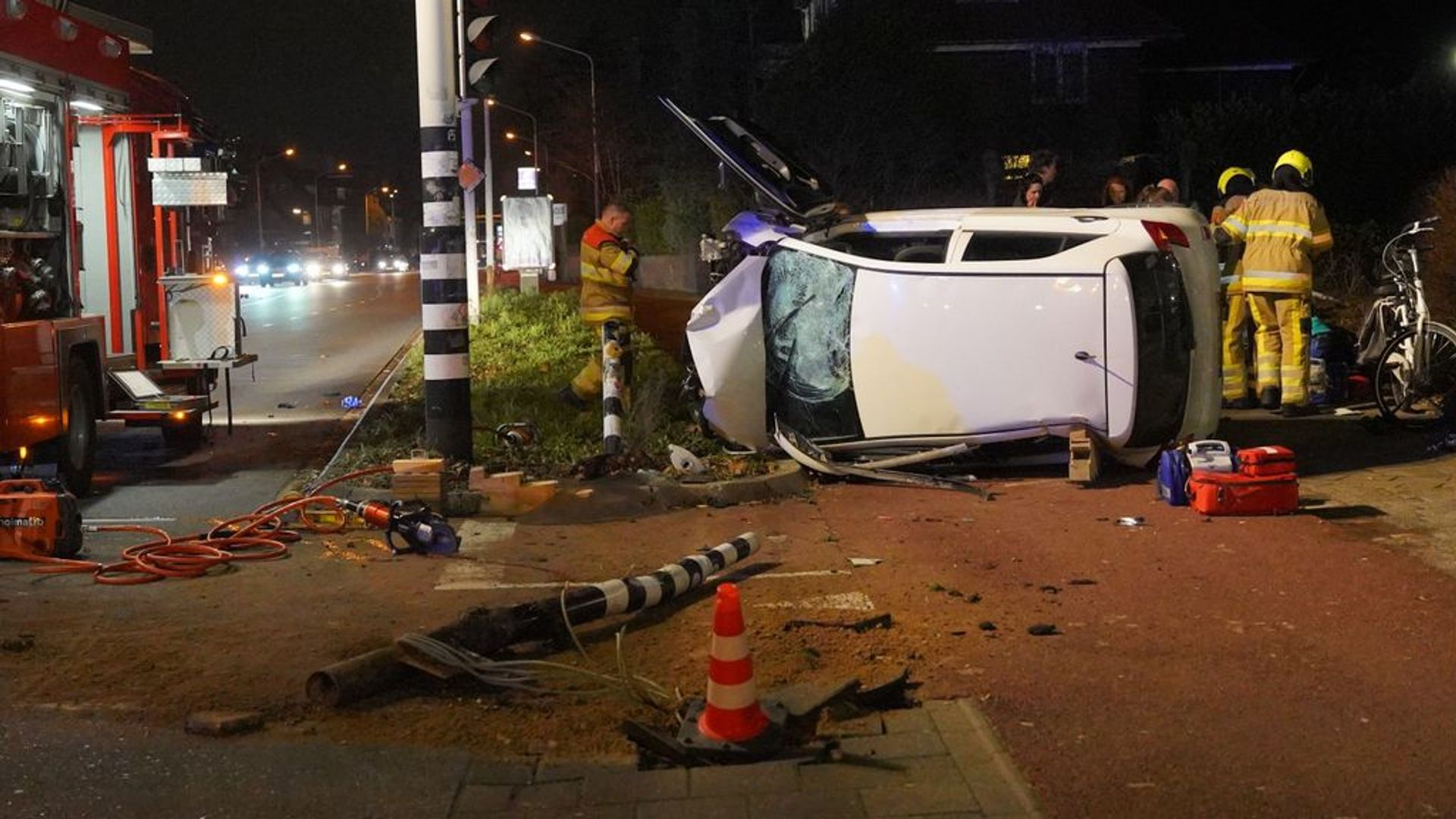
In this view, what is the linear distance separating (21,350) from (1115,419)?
6.50m

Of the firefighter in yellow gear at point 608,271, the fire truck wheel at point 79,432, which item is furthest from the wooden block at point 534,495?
the fire truck wheel at point 79,432

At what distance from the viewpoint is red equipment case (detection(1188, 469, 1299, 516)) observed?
8156 mm

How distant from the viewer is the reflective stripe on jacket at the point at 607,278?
36.0 feet

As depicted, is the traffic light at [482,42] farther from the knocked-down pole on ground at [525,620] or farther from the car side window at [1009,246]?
the knocked-down pole on ground at [525,620]

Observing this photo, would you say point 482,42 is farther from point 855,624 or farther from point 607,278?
point 855,624

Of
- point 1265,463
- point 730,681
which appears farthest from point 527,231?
point 730,681

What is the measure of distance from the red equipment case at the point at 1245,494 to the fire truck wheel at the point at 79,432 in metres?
6.95

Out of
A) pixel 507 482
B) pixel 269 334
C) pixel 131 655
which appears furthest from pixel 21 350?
pixel 269 334

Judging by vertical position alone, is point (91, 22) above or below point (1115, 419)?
above

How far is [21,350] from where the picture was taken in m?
9.06

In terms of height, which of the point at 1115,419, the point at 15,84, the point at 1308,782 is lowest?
the point at 1308,782

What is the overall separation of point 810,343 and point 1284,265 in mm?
4246

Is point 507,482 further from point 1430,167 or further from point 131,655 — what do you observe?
point 1430,167

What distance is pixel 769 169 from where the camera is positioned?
10070mm
